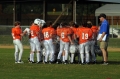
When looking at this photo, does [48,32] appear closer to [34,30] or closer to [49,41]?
[49,41]

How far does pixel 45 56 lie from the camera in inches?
977

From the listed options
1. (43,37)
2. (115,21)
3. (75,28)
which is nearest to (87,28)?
(75,28)

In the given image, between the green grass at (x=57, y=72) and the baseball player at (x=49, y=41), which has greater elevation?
the baseball player at (x=49, y=41)

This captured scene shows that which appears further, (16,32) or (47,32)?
(47,32)

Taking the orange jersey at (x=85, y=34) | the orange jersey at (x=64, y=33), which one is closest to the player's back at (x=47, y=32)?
the orange jersey at (x=64, y=33)

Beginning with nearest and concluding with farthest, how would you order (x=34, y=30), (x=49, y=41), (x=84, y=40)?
(x=84, y=40)
(x=34, y=30)
(x=49, y=41)

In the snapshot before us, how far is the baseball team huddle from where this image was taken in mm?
23953

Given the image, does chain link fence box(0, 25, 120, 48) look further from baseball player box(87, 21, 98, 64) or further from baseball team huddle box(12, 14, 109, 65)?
baseball player box(87, 21, 98, 64)

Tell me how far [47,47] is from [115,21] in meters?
43.3

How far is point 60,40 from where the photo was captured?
2448 centimetres

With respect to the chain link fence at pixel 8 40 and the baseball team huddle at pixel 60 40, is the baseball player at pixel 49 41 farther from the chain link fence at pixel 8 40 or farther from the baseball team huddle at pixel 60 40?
the chain link fence at pixel 8 40

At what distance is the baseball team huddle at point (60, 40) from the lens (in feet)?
78.6

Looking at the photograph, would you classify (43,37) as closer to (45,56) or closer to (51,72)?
(45,56)

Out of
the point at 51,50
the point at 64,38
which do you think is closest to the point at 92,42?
the point at 64,38
